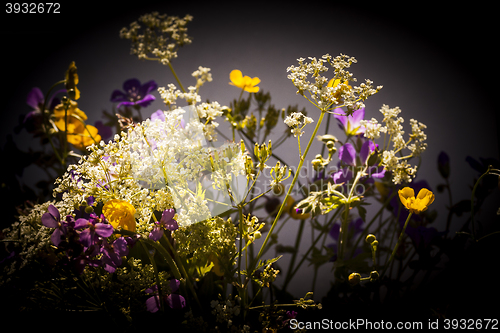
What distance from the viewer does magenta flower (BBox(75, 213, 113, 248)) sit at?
0.32 metres

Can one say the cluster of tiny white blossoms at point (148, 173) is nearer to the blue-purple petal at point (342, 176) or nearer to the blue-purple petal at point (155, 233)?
the blue-purple petal at point (155, 233)

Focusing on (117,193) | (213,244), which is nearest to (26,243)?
(117,193)

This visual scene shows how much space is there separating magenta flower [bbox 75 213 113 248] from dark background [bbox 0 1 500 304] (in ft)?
1.44

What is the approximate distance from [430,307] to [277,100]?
0.51m

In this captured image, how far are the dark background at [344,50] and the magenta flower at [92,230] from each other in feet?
1.44

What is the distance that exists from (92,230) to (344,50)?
0.61m

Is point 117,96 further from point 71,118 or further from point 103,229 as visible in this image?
point 103,229

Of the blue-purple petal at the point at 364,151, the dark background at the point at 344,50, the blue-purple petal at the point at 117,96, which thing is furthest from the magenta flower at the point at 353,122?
the blue-purple petal at the point at 117,96

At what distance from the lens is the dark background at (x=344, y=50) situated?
0.66 m

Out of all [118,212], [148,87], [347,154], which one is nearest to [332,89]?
[347,154]

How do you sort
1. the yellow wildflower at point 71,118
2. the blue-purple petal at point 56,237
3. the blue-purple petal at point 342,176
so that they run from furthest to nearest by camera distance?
the yellow wildflower at point 71,118 < the blue-purple petal at point 342,176 < the blue-purple petal at point 56,237

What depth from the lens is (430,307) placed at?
517 millimetres

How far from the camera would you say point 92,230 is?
0.33m

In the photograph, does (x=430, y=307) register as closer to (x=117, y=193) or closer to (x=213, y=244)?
(x=213, y=244)
